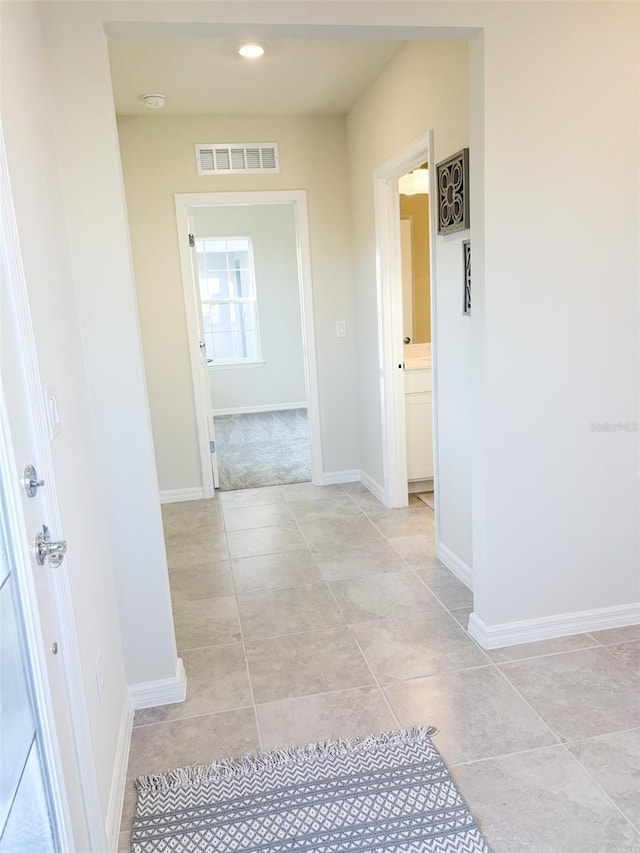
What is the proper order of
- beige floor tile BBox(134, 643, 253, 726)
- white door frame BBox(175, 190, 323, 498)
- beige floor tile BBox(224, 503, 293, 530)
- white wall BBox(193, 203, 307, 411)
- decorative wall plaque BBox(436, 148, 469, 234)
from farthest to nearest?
white wall BBox(193, 203, 307, 411) → white door frame BBox(175, 190, 323, 498) → beige floor tile BBox(224, 503, 293, 530) → decorative wall plaque BBox(436, 148, 469, 234) → beige floor tile BBox(134, 643, 253, 726)

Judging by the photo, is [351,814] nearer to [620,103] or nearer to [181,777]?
[181,777]

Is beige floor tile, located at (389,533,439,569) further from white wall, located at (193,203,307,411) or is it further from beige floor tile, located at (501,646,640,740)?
white wall, located at (193,203,307,411)

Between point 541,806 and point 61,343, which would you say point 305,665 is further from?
point 61,343

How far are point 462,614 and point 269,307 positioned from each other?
5.74m

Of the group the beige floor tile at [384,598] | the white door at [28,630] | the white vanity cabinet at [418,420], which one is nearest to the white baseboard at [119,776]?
the white door at [28,630]

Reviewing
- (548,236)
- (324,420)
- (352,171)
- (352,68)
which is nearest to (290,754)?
(548,236)

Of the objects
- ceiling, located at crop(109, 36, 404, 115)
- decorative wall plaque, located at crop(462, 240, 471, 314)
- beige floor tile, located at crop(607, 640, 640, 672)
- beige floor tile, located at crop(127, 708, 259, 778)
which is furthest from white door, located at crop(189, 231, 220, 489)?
beige floor tile, located at crop(607, 640, 640, 672)

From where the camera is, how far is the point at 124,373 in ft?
6.66

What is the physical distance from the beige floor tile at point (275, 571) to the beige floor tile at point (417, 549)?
497mm

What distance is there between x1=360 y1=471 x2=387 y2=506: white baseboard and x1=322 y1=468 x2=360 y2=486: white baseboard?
0.05 metres

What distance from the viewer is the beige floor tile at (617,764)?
1723 mm

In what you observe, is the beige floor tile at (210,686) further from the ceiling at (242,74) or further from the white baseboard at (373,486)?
the ceiling at (242,74)

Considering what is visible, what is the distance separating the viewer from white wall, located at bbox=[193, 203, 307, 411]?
761 cm

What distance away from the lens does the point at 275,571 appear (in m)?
3.33
